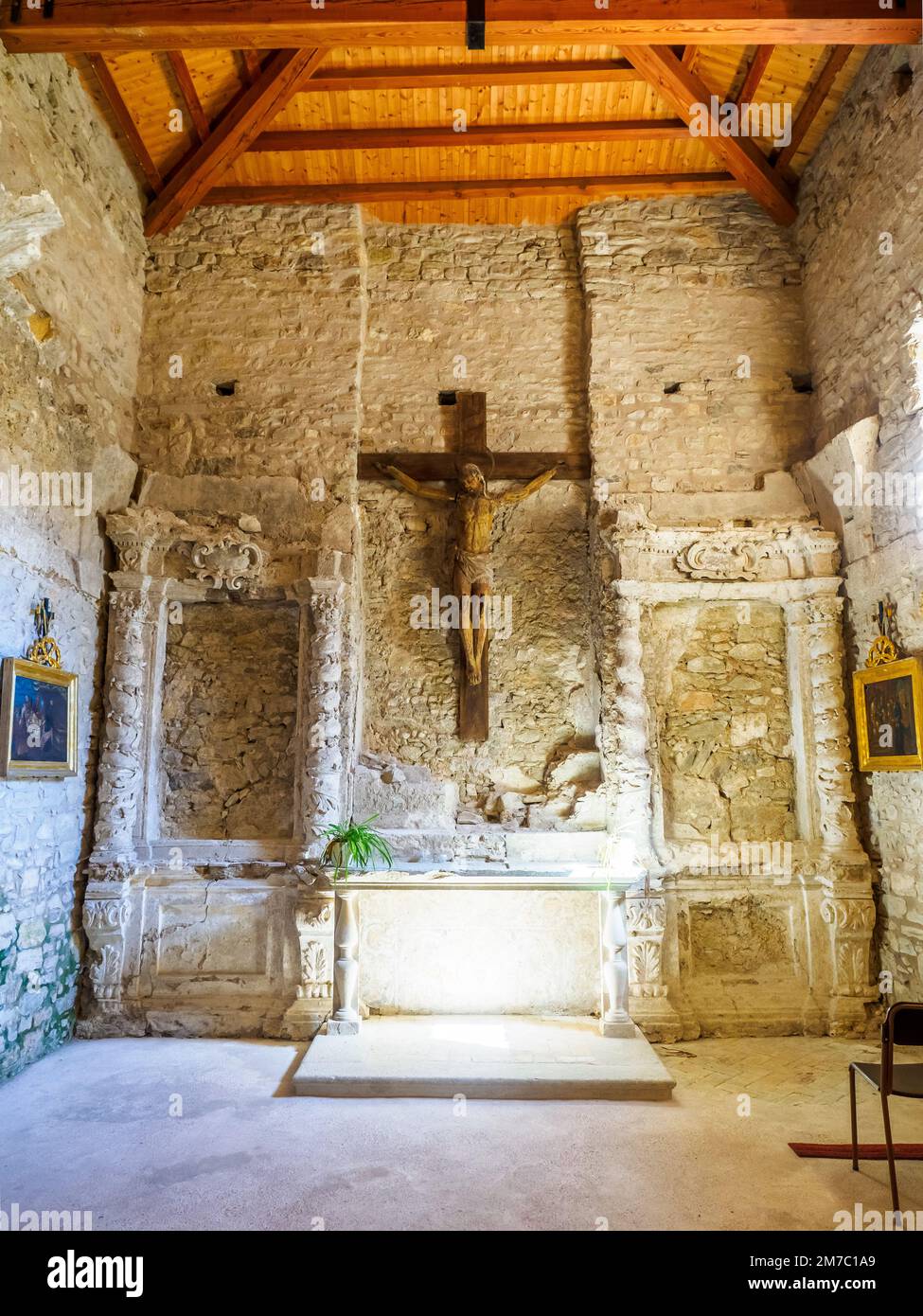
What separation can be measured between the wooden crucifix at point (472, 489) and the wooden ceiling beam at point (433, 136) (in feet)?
6.69

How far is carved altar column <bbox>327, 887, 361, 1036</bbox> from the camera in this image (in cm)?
534

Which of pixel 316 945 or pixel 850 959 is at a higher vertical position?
pixel 316 945

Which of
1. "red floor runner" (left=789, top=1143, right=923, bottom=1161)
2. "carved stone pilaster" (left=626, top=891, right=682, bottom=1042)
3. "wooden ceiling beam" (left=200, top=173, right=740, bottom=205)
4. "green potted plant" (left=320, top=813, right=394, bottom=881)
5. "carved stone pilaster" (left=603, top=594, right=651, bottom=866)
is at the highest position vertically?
"wooden ceiling beam" (left=200, top=173, right=740, bottom=205)

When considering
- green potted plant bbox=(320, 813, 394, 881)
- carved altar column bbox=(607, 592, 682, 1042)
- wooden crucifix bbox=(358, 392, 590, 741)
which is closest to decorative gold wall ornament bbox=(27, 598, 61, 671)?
green potted plant bbox=(320, 813, 394, 881)

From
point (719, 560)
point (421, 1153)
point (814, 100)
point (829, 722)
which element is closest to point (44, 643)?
point (421, 1153)

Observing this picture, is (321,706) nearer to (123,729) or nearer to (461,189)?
(123,729)

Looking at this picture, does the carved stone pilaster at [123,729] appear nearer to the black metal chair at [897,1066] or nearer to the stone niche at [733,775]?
the stone niche at [733,775]

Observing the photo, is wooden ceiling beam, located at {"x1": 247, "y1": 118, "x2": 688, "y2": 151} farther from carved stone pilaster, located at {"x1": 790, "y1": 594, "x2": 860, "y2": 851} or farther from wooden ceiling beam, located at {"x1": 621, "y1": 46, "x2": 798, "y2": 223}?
carved stone pilaster, located at {"x1": 790, "y1": 594, "x2": 860, "y2": 851}

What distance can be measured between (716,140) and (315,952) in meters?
6.96

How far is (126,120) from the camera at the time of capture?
6.20 m

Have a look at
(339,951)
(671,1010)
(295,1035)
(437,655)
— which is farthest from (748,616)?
(295,1035)

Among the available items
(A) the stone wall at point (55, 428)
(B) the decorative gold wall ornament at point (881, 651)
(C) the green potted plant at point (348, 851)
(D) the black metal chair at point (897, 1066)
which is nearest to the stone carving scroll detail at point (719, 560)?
(B) the decorative gold wall ornament at point (881, 651)

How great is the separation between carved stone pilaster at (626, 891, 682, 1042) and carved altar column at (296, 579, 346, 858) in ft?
7.48
